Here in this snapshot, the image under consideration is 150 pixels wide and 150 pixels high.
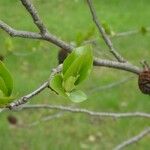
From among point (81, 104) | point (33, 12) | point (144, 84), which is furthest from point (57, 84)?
point (81, 104)

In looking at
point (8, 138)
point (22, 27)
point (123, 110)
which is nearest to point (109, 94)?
point (123, 110)

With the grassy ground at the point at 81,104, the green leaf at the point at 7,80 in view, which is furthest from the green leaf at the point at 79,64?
the grassy ground at the point at 81,104

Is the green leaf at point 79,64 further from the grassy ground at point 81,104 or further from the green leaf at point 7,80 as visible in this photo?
the grassy ground at point 81,104

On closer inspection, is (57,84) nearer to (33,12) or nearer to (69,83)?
(69,83)

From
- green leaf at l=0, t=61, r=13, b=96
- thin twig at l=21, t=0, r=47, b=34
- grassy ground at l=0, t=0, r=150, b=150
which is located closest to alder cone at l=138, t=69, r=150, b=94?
thin twig at l=21, t=0, r=47, b=34

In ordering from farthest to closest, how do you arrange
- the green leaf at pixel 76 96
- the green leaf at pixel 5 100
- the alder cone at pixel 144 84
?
the alder cone at pixel 144 84 < the green leaf at pixel 76 96 < the green leaf at pixel 5 100

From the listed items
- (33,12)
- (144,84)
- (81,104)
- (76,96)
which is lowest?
(81,104)

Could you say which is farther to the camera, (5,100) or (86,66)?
(86,66)

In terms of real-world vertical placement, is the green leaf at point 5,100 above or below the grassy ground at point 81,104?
above

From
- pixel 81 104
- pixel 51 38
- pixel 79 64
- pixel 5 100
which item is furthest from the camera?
pixel 81 104
